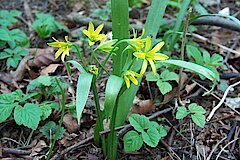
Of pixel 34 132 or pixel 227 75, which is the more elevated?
pixel 227 75

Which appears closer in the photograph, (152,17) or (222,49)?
(152,17)

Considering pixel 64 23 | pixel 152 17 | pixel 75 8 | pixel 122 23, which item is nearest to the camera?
pixel 122 23

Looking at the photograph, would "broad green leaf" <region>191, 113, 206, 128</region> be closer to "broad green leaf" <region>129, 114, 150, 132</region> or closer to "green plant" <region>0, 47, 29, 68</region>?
"broad green leaf" <region>129, 114, 150, 132</region>

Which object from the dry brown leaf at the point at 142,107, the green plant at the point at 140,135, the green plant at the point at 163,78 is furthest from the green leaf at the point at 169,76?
the green plant at the point at 140,135

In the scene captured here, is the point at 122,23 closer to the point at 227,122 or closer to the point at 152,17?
the point at 152,17

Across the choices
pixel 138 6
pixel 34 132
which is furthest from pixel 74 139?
pixel 138 6

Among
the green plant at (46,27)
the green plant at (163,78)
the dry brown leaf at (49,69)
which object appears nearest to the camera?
the green plant at (163,78)

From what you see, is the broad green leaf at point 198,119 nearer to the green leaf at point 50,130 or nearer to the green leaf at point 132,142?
the green leaf at point 132,142
